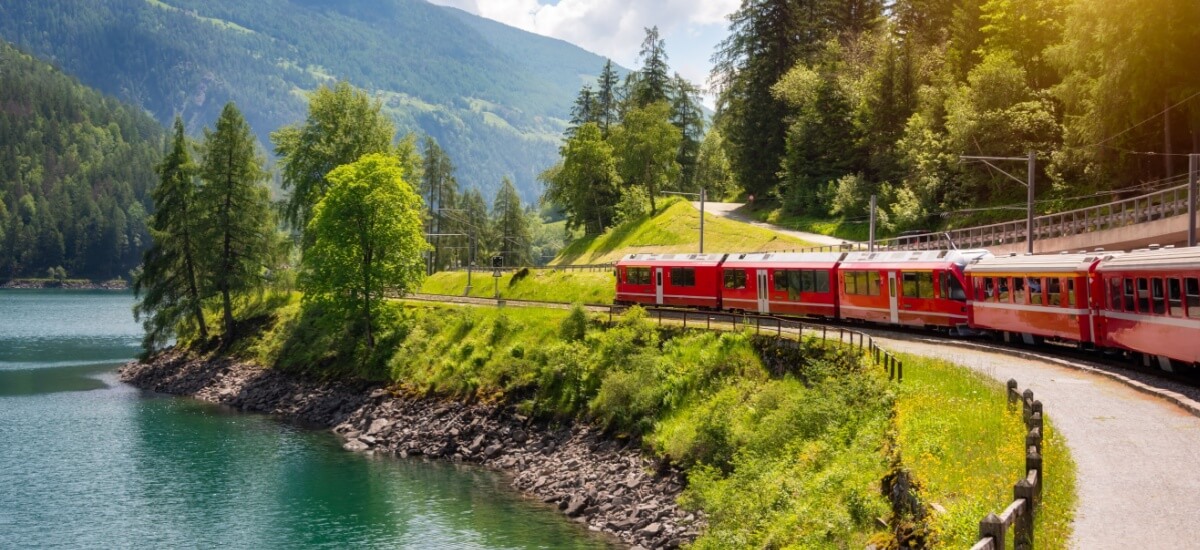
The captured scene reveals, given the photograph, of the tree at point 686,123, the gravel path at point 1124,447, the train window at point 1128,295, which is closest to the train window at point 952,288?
the gravel path at point 1124,447

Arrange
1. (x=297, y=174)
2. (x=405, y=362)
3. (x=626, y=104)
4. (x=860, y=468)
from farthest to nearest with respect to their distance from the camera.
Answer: (x=626, y=104), (x=297, y=174), (x=405, y=362), (x=860, y=468)

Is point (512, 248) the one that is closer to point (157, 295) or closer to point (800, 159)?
point (800, 159)

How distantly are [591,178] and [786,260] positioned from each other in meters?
59.6

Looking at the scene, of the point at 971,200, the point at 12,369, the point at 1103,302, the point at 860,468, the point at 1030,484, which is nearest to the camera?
the point at 1030,484

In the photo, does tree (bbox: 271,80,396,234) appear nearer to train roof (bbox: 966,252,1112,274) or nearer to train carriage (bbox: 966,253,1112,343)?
train roof (bbox: 966,252,1112,274)

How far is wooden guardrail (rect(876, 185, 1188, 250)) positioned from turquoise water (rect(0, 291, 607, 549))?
1207 inches

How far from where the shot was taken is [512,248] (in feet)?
471

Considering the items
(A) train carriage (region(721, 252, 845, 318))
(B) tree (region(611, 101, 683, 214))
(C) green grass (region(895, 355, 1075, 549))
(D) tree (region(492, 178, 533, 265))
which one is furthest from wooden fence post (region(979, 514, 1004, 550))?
(D) tree (region(492, 178, 533, 265))

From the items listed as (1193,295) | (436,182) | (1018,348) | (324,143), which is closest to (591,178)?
(436,182)

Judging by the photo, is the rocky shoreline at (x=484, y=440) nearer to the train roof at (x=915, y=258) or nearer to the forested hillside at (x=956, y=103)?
the train roof at (x=915, y=258)

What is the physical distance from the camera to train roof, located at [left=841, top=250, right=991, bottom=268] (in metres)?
39.1

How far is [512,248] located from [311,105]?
67889mm

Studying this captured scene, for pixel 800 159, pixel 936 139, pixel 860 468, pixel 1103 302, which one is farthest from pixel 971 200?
pixel 860 468

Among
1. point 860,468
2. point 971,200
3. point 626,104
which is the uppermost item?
point 626,104
